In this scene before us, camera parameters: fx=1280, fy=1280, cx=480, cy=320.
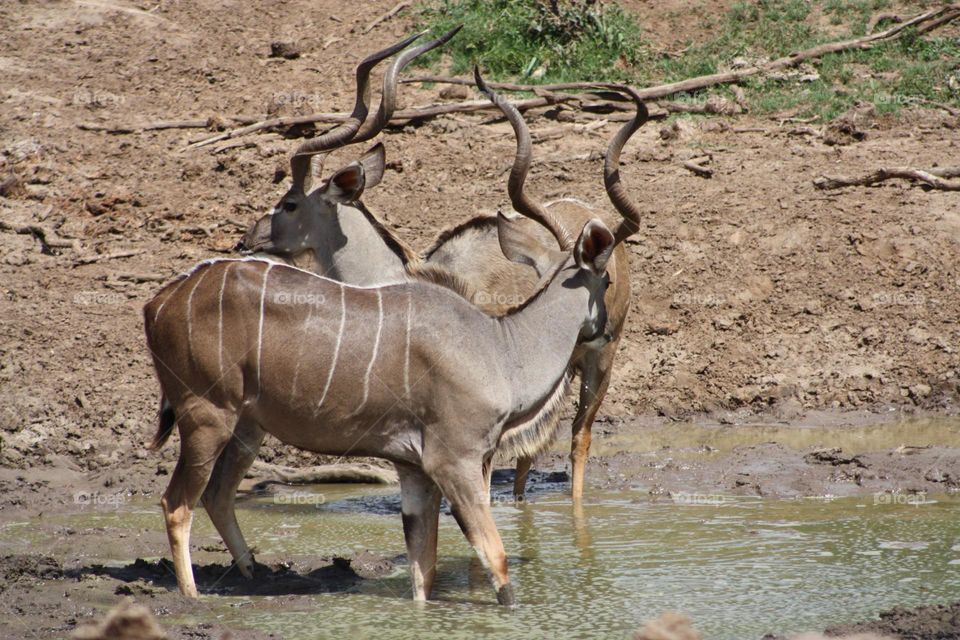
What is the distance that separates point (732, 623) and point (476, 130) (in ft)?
21.6

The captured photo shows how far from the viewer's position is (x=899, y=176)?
9.29m

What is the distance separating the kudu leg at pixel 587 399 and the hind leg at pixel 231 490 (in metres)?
2.08

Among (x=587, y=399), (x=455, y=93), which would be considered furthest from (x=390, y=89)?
(x=455, y=93)

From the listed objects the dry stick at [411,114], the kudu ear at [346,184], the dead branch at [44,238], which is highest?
the dry stick at [411,114]

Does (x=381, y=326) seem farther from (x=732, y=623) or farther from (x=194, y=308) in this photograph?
(x=732, y=623)

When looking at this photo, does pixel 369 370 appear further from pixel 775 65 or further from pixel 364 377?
pixel 775 65

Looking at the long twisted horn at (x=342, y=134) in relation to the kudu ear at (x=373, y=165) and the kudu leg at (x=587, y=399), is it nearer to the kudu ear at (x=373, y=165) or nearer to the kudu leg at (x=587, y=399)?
the kudu ear at (x=373, y=165)

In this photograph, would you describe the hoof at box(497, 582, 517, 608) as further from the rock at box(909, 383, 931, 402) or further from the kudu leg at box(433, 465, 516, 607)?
the rock at box(909, 383, 931, 402)

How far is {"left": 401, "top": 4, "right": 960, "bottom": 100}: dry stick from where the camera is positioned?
34.9ft

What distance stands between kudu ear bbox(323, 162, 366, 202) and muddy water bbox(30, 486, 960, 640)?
5.33 ft

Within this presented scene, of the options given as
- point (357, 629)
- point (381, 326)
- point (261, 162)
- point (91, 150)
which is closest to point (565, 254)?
point (381, 326)

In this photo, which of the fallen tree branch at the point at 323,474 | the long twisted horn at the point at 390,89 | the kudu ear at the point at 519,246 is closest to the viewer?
the kudu ear at the point at 519,246

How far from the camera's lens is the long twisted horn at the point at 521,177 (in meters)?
5.34

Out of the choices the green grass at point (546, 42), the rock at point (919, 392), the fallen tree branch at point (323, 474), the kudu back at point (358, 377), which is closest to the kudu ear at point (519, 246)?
the kudu back at point (358, 377)
